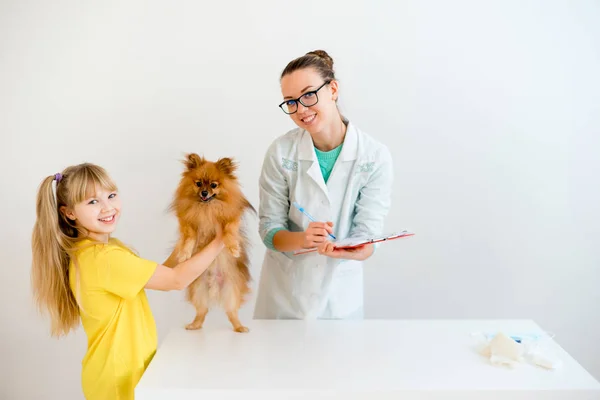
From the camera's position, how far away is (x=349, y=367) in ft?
7.44

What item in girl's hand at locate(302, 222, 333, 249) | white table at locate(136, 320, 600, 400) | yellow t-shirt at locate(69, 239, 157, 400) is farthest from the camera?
girl's hand at locate(302, 222, 333, 249)

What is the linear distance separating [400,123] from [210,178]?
1.79m

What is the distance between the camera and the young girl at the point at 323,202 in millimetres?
2797

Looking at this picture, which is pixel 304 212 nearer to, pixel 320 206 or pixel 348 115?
pixel 320 206

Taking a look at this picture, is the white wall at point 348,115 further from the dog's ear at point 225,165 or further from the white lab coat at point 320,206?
the dog's ear at point 225,165

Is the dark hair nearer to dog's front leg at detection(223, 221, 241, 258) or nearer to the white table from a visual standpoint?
dog's front leg at detection(223, 221, 241, 258)

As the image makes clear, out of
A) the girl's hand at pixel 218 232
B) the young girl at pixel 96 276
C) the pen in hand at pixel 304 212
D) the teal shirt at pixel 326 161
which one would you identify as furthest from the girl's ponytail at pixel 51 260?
the pen in hand at pixel 304 212

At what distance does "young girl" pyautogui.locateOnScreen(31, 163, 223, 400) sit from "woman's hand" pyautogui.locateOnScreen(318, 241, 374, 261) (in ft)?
1.70

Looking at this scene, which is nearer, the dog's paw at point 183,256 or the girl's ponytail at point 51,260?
the girl's ponytail at point 51,260

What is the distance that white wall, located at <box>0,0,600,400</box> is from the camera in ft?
12.1

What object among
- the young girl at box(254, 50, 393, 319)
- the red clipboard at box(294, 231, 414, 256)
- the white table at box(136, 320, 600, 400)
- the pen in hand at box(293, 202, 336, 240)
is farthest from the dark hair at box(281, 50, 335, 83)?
the white table at box(136, 320, 600, 400)

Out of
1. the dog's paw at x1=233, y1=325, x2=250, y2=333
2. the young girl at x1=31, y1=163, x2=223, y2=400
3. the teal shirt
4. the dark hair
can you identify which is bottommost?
the dog's paw at x1=233, y1=325, x2=250, y2=333

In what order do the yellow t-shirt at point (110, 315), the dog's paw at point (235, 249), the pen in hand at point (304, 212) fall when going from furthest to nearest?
the pen in hand at point (304, 212) → the dog's paw at point (235, 249) → the yellow t-shirt at point (110, 315)

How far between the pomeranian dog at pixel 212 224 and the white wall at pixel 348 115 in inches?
53.2
